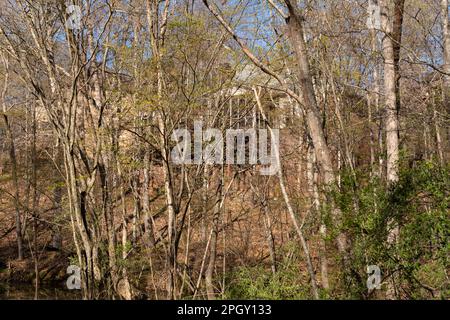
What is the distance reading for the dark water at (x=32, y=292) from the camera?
1285 cm

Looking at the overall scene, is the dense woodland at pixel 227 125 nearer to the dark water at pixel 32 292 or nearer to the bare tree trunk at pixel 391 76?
the bare tree trunk at pixel 391 76

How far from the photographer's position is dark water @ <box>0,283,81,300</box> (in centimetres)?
1285

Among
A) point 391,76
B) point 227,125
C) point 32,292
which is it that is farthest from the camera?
point 32,292

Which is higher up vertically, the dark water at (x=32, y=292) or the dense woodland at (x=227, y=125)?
the dense woodland at (x=227, y=125)

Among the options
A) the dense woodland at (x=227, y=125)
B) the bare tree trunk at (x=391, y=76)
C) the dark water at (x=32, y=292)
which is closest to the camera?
the dense woodland at (x=227, y=125)

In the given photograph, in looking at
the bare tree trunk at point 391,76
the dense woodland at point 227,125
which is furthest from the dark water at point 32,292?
the bare tree trunk at point 391,76

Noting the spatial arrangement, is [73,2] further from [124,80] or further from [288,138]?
[288,138]

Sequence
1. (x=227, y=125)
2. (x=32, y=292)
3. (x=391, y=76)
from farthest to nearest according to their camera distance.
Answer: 1. (x=32, y=292)
2. (x=227, y=125)
3. (x=391, y=76)

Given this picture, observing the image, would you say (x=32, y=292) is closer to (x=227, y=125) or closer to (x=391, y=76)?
(x=227, y=125)

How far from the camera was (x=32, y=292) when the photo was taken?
13.7m

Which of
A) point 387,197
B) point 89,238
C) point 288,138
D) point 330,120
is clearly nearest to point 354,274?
point 387,197

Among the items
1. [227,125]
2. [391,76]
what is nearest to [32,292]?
[227,125]

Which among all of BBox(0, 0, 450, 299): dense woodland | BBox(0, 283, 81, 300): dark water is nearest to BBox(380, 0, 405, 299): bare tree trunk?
BBox(0, 0, 450, 299): dense woodland
